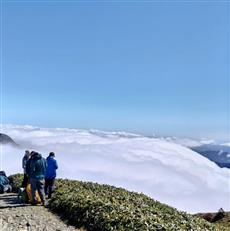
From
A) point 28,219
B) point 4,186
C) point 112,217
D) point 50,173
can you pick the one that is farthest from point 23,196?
point 112,217

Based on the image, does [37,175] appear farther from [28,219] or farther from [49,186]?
[28,219]

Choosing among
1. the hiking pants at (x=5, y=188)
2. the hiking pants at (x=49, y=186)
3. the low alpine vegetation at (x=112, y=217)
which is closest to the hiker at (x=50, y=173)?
the hiking pants at (x=49, y=186)

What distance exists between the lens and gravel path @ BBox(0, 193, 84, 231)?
19266 mm

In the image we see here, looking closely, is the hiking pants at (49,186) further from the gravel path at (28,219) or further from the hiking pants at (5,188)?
the hiking pants at (5,188)

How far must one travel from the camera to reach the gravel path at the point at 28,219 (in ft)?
63.2

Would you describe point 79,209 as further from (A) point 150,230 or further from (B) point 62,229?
(A) point 150,230

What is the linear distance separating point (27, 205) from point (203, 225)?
929cm

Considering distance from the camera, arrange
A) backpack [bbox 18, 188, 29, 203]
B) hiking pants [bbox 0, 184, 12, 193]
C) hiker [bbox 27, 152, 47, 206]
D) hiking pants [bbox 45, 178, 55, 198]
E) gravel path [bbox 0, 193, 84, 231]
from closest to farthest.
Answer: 1. gravel path [bbox 0, 193, 84, 231]
2. hiker [bbox 27, 152, 47, 206]
3. backpack [bbox 18, 188, 29, 203]
4. hiking pants [bbox 45, 178, 55, 198]
5. hiking pants [bbox 0, 184, 12, 193]

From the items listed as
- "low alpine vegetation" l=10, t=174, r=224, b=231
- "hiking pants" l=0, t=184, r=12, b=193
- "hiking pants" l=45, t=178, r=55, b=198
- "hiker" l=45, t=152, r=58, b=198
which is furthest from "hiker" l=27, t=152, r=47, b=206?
"hiking pants" l=0, t=184, r=12, b=193

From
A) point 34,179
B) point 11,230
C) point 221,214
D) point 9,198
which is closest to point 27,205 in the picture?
point 34,179

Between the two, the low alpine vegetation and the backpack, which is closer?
the low alpine vegetation

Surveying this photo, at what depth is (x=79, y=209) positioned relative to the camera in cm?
2156

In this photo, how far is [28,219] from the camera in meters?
20.5

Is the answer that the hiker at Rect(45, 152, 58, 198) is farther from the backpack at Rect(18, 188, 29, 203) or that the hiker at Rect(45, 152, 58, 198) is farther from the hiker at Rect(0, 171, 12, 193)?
the hiker at Rect(0, 171, 12, 193)
